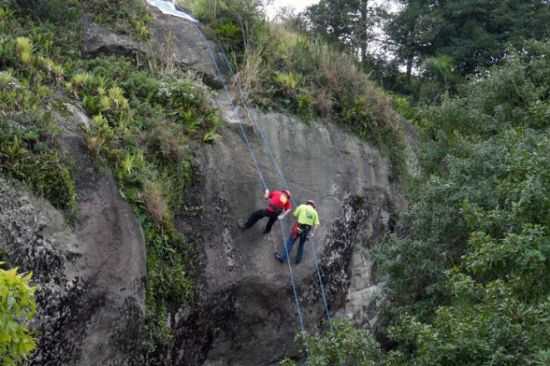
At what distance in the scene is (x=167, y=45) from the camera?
47.6 ft

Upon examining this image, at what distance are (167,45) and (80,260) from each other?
23.2 ft

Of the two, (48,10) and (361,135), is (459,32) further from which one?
(48,10)

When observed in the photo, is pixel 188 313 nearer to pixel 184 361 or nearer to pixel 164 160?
pixel 184 361

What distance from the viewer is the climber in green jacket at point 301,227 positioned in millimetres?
12000

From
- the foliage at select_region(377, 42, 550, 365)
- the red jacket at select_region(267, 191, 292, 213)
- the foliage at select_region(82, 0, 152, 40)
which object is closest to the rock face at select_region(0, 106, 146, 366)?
the red jacket at select_region(267, 191, 292, 213)

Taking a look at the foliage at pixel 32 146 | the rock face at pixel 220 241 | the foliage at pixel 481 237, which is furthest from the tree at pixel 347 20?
the foliage at pixel 32 146

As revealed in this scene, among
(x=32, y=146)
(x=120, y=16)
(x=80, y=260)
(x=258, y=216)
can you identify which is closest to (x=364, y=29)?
(x=120, y=16)

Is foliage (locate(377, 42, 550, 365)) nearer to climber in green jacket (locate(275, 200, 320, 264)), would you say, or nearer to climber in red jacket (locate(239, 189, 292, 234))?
climber in green jacket (locate(275, 200, 320, 264))

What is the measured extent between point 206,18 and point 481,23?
10739mm

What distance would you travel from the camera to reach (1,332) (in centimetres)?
357

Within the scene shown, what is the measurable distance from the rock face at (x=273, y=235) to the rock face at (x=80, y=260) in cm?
161

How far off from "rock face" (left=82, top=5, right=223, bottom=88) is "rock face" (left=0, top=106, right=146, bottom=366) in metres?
4.14

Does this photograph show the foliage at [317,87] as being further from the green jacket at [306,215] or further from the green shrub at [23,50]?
the green shrub at [23,50]

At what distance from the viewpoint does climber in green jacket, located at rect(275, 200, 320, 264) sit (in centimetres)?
1200
